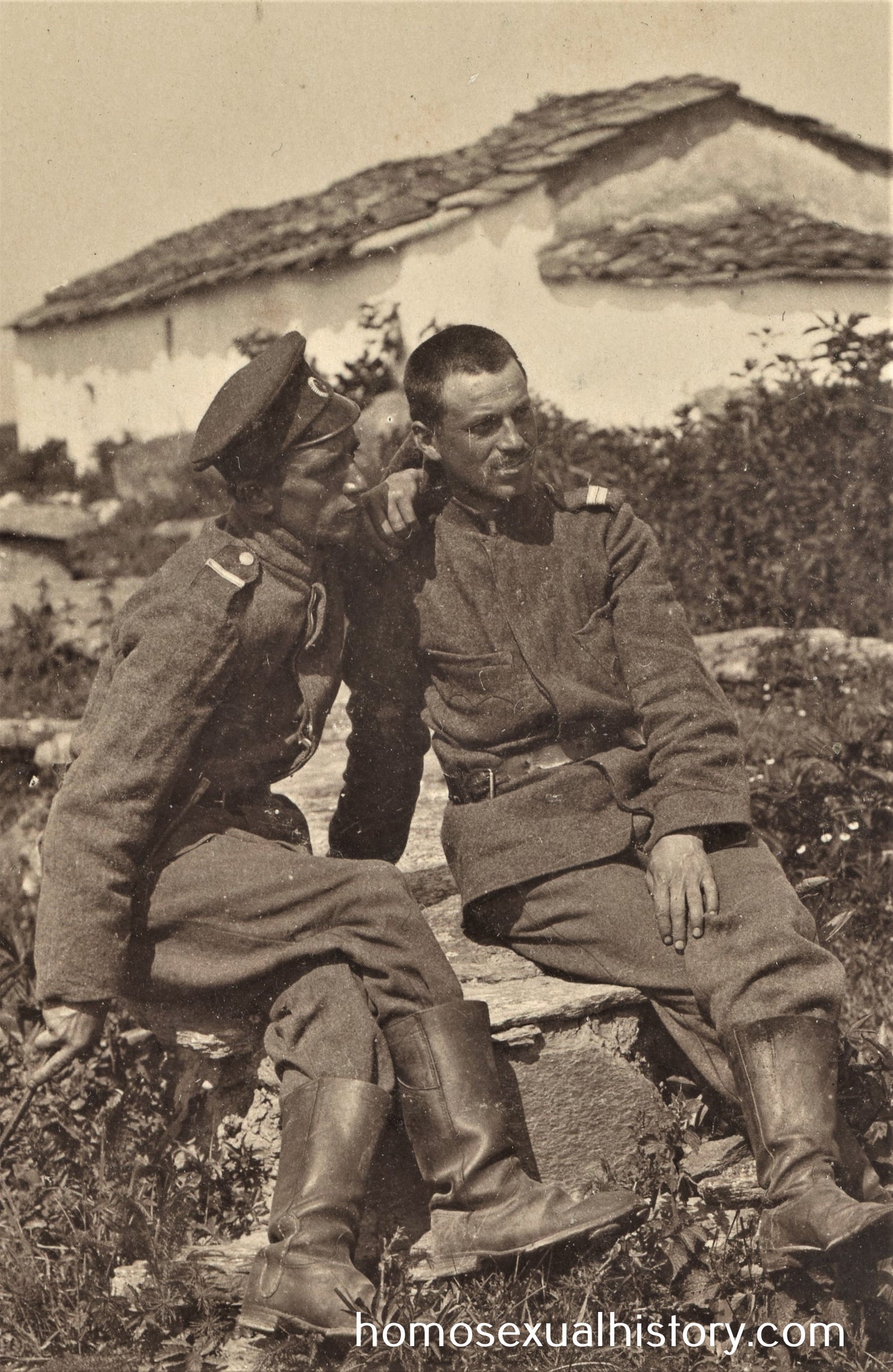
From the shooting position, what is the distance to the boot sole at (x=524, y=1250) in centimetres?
282

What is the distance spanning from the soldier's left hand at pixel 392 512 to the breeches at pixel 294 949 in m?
0.85

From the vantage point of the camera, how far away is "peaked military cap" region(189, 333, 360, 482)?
10.7ft

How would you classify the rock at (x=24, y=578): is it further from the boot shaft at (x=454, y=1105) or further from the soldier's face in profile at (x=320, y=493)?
the boot shaft at (x=454, y=1105)

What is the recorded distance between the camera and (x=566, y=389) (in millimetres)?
11555

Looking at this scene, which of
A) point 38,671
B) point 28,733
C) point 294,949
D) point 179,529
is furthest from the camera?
point 179,529

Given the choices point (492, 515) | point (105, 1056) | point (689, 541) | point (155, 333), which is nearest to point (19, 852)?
point (105, 1056)

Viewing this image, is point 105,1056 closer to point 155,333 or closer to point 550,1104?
point 550,1104

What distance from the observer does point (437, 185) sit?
12.2 m

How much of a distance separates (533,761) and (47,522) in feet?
31.4

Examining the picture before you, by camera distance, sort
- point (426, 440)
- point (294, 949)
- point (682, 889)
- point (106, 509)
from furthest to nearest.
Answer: point (106, 509), point (426, 440), point (682, 889), point (294, 949)

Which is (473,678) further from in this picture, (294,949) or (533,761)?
(294,949)

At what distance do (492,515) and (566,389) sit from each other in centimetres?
820

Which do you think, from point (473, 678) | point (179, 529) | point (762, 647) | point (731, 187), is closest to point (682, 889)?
point (473, 678)

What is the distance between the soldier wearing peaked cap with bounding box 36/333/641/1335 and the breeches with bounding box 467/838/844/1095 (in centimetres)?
41
